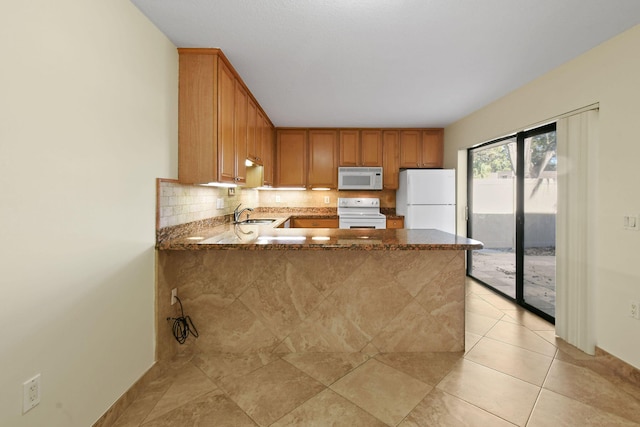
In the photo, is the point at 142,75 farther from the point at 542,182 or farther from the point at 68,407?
the point at 542,182

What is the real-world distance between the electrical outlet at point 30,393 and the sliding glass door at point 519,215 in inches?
149

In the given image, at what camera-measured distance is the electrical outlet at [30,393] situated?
1142mm

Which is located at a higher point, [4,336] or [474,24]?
[474,24]

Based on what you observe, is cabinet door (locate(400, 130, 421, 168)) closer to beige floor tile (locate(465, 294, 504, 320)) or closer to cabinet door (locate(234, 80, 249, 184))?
beige floor tile (locate(465, 294, 504, 320))

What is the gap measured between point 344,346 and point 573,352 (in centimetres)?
180

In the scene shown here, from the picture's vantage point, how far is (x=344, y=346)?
227cm

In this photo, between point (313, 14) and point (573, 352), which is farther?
point (573, 352)

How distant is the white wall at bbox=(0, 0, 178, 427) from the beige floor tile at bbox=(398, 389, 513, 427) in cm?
162

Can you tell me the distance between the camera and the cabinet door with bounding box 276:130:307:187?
4.86 metres

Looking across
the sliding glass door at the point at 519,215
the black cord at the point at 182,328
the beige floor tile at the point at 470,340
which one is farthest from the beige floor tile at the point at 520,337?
the black cord at the point at 182,328

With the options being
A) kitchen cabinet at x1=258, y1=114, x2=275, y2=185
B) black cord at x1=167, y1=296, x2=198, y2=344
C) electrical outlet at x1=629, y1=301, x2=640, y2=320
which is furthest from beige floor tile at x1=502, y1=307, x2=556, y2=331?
kitchen cabinet at x1=258, y1=114, x2=275, y2=185

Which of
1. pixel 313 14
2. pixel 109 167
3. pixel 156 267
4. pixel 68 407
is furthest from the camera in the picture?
pixel 156 267

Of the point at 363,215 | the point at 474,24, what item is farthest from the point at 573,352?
the point at 363,215

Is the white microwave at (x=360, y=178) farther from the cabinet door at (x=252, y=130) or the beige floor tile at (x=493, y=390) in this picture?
the beige floor tile at (x=493, y=390)
